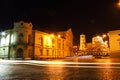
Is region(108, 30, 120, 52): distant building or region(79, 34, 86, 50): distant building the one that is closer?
region(108, 30, 120, 52): distant building

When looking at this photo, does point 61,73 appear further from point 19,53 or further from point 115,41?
point 19,53

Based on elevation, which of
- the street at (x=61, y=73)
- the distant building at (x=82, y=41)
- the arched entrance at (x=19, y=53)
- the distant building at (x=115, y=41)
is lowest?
the street at (x=61, y=73)

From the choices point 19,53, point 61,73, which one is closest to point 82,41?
point 19,53

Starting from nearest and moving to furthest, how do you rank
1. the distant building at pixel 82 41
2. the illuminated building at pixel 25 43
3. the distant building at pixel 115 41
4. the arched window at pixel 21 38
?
the distant building at pixel 115 41, the illuminated building at pixel 25 43, the arched window at pixel 21 38, the distant building at pixel 82 41

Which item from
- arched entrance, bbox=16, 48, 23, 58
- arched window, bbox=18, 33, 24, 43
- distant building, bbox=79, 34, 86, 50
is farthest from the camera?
distant building, bbox=79, 34, 86, 50

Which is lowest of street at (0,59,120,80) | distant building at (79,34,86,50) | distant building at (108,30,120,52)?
street at (0,59,120,80)

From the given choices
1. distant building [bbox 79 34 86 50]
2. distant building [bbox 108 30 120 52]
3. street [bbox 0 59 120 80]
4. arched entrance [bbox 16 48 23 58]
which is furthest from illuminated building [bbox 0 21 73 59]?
distant building [bbox 79 34 86 50]

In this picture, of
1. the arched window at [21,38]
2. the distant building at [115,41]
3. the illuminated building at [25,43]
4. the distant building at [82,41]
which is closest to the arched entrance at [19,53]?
the illuminated building at [25,43]

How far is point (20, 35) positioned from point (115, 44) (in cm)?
2791

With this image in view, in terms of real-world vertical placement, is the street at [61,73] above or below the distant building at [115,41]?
below

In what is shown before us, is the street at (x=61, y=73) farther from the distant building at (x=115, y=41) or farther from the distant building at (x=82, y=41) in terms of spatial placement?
the distant building at (x=82, y=41)

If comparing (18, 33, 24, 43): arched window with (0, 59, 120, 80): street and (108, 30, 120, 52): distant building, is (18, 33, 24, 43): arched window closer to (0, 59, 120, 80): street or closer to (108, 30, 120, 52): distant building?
(108, 30, 120, 52): distant building

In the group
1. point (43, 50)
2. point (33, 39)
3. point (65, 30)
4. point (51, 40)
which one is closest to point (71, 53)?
point (65, 30)

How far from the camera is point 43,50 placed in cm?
5791
